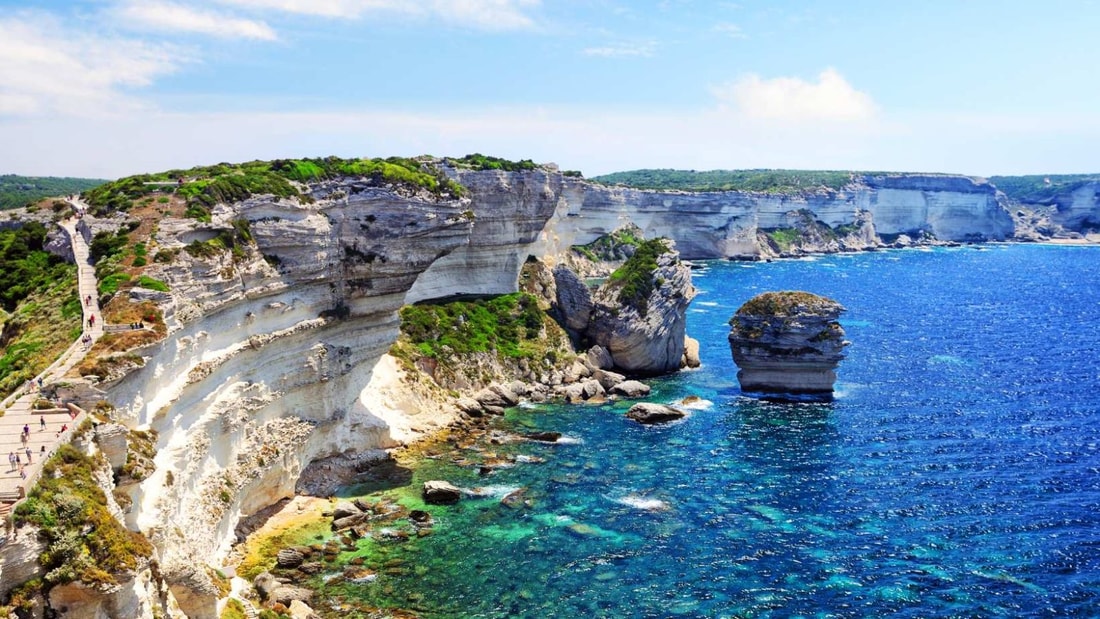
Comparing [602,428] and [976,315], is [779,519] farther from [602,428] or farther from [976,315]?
[976,315]

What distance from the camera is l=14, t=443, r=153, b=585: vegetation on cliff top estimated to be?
22031 mm

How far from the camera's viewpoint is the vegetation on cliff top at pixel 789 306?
72.4 metres

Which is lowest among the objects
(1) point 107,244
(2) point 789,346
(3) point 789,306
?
(2) point 789,346

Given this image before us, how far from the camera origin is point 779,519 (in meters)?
46.3

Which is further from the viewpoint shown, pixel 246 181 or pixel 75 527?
pixel 246 181

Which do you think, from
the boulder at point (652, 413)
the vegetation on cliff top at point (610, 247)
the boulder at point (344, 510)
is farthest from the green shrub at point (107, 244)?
the vegetation on cliff top at point (610, 247)

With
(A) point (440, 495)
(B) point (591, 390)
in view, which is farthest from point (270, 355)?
(B) point (591, 390)

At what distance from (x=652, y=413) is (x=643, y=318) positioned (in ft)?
62.4

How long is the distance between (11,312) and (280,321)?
49.0 ft

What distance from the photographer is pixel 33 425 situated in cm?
2747

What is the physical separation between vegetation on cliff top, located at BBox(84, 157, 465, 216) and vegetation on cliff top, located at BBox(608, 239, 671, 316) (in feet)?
84.4

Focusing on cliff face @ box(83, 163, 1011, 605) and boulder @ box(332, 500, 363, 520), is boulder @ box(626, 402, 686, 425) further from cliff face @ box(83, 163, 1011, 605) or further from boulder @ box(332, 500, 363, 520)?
boulder @ box(332, 500, 363, 520)

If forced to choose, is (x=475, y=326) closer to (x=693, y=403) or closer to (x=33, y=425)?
(x=693, y=403)

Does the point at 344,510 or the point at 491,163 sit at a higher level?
the point at 491,163
